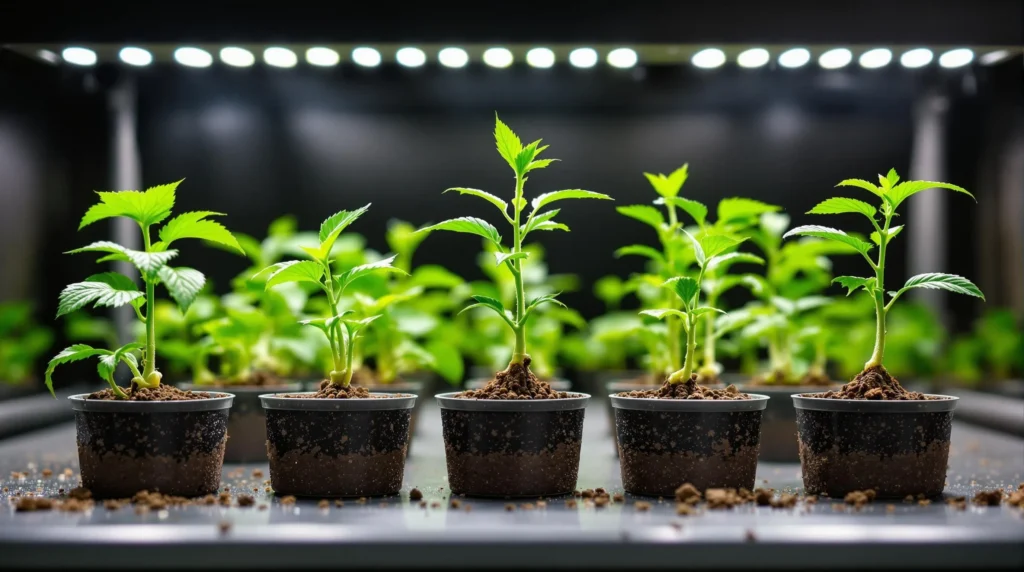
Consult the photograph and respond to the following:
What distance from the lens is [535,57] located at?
3.21 m

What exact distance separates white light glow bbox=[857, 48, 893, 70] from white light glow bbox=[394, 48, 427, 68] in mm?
1459

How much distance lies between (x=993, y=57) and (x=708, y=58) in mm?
969

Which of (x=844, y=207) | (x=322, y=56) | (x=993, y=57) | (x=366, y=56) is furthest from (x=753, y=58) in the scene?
(x=844, y=207)

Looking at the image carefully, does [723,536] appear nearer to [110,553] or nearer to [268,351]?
[110,553]

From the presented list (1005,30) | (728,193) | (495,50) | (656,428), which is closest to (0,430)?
(495,50)

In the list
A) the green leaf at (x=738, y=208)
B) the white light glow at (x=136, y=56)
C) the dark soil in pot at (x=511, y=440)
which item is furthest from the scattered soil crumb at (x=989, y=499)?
the white light glow at (x=136, y=56)

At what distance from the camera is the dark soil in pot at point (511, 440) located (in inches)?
67.4

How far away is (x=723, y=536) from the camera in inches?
50.7

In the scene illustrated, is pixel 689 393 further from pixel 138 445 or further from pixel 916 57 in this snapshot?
pixel 916 57

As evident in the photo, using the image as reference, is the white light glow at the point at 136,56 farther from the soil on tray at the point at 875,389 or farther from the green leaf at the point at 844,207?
the soil on tray at the point at 875,389

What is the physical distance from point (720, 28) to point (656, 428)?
1.60 m

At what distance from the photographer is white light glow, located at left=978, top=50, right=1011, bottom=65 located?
313 cm

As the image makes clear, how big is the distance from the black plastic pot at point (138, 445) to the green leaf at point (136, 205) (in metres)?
0.33

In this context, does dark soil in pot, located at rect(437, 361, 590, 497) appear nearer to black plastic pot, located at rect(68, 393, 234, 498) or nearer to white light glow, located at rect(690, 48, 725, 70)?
black plastic pot, located at rect(68, 393, 234, 498)
